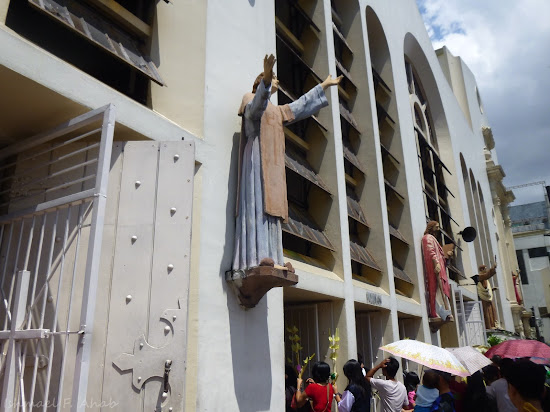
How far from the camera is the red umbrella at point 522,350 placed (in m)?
5.65

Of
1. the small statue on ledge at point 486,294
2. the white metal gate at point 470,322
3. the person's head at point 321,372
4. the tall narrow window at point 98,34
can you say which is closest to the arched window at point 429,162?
the small statue on ledge at point 486,294

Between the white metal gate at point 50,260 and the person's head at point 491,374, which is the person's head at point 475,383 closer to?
the person's head at point 491,374

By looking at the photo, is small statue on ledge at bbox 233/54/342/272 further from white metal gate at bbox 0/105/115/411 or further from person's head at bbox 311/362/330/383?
white metal gate at bbox 0/105/115/411

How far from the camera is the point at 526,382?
3.49 meters

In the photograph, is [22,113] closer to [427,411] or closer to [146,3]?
[146,3]

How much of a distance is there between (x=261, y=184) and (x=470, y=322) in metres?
13.8

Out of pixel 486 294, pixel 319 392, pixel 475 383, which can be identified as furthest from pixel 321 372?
pixel 486 294

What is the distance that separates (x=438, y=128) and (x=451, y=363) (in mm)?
17865

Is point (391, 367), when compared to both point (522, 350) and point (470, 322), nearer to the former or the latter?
point (522, 350)

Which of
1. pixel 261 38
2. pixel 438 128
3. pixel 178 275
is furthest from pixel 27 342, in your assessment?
pixel 438 128

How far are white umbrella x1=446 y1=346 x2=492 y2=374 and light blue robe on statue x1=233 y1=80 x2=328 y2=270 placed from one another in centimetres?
242

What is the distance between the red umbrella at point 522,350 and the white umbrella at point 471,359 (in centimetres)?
24

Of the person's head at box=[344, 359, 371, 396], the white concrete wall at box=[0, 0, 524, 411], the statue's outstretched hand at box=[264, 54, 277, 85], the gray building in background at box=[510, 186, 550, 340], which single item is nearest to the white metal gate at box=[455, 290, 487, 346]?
the white concrete wall at box=[0, 0, 524, 411]

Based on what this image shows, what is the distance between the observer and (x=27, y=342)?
3979mm
